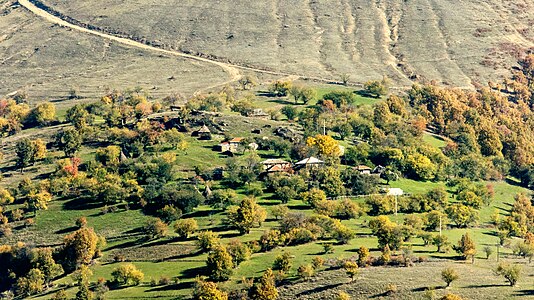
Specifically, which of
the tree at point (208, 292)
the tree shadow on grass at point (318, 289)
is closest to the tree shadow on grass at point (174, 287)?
the tree at point (208, 292)

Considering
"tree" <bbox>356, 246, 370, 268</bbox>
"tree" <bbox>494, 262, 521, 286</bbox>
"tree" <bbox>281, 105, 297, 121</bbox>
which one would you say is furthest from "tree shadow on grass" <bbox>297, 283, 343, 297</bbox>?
"tree" <bbox>281, 105, 297, 121</bbox>

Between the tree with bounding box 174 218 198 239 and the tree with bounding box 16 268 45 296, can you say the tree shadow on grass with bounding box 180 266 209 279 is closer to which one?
the tree with bounding box 174 218 198 239

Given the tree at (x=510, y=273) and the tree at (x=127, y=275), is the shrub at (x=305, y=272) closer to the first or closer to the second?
the tree at (x=127, y=275)

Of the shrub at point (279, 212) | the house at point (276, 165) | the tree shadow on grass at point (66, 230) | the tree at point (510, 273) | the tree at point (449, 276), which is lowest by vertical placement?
A: the house at point (276, 165)

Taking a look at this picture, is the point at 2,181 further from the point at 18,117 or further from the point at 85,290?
the point at 85,290

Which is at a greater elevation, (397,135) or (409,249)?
(409,249)

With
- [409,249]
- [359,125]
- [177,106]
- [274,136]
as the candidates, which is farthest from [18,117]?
[409,249]
